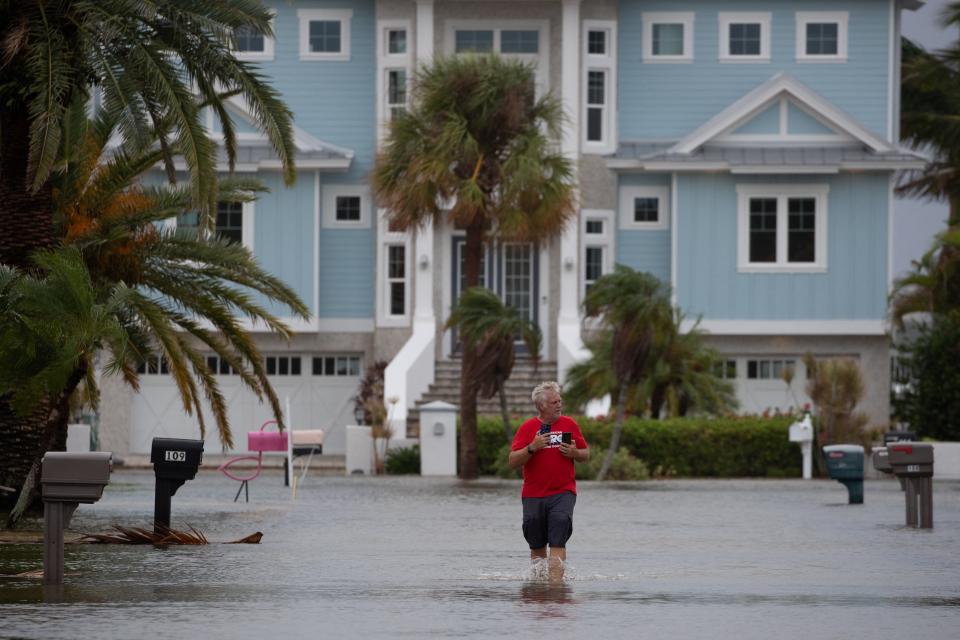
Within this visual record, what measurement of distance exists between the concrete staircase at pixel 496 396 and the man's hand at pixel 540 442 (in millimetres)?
23240

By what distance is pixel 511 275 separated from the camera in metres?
42.4

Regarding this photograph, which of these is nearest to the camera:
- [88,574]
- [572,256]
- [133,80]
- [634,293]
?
[88,574]

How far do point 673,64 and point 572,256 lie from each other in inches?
205

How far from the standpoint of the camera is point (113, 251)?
2272 centimetres

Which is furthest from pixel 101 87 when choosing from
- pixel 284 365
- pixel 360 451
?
pixel 284 365

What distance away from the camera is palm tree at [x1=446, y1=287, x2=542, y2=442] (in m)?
32.6

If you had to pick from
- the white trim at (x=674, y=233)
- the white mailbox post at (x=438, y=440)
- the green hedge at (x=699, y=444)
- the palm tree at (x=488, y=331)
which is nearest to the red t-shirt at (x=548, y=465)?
the palm tree at (x=488, y=331)

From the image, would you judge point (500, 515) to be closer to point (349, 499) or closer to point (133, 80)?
point (349, 499)

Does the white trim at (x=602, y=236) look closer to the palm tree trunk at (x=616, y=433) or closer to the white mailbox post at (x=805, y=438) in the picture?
the white mailbox post at (x=805, y=438)

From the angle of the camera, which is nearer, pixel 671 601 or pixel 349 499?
pixel 671 601

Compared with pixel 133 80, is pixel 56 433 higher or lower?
lower

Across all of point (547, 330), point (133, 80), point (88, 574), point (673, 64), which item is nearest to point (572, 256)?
point (547, 330)

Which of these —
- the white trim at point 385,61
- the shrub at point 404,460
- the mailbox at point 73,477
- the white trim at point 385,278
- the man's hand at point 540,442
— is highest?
the white trim at point 385,61

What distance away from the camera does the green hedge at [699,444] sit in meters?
34.7
